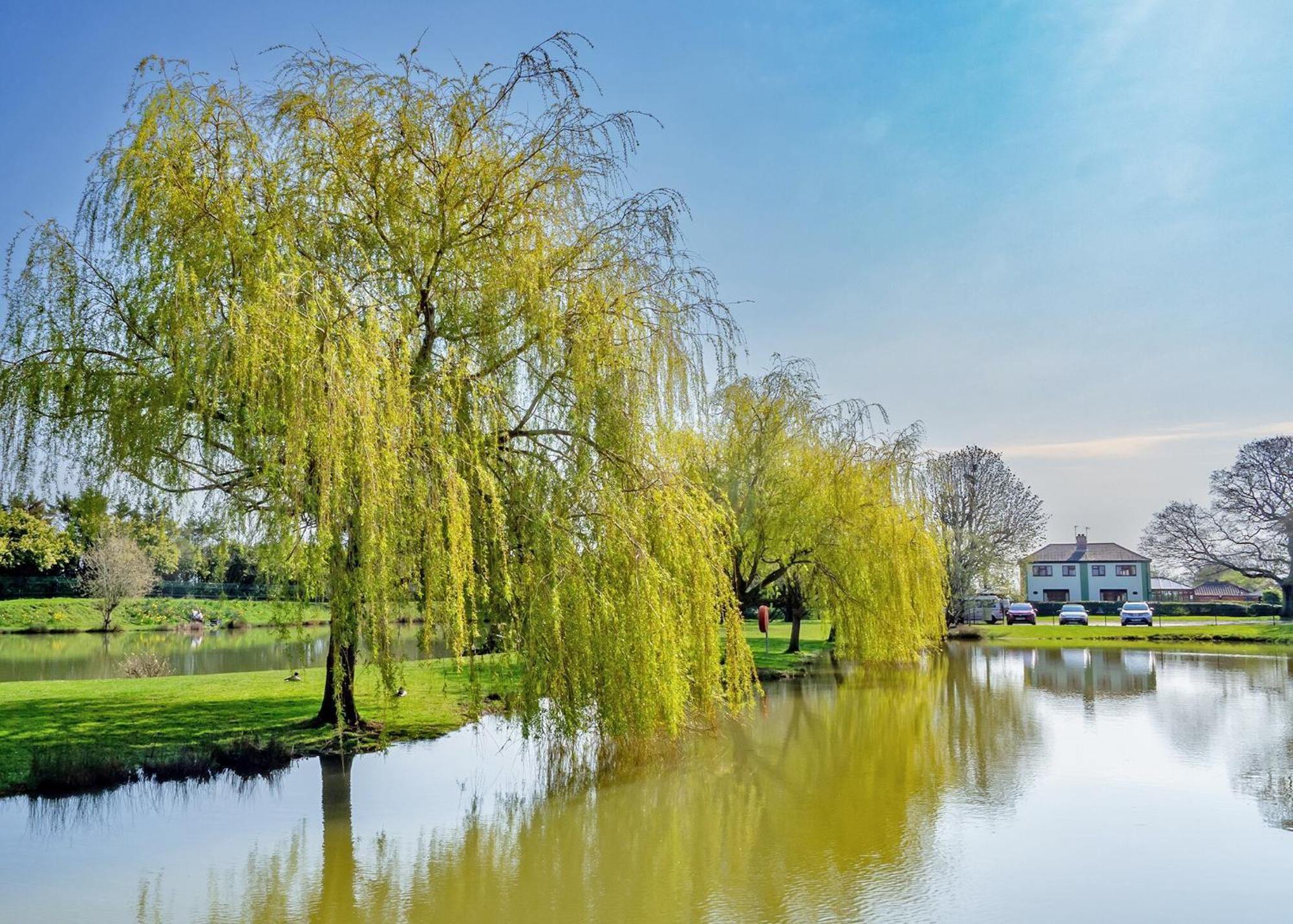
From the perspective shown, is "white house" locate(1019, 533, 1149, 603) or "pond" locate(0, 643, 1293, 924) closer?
"pond" locate(0, 643, 1293, 924)

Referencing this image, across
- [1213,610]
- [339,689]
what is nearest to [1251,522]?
[1213,610]

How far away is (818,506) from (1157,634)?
23799mm

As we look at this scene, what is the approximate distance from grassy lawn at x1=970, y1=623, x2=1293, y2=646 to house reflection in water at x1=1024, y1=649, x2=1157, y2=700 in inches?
132

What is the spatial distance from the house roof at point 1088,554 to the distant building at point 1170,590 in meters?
3.52

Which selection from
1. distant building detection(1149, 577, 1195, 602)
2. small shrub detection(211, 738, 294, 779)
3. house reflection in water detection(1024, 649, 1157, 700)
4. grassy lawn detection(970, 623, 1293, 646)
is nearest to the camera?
small shrub detection(211, 738, 294, 779)

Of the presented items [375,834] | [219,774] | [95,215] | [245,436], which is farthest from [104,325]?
[375,834]

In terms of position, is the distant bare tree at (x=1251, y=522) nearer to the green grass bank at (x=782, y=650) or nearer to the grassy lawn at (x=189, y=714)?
the green grass bank at (x=782, y=650)

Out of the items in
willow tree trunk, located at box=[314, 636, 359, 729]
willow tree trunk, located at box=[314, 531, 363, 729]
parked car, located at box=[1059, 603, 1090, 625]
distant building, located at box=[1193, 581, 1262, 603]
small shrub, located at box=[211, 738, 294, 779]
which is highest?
willow tree trunk, located at box=[314, 531, 363, 729]

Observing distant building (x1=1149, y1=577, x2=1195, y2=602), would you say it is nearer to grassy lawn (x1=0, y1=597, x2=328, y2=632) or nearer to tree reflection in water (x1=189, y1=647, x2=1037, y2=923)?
grassy lawn (x1=0, y1=597, x2=328, y2=632)

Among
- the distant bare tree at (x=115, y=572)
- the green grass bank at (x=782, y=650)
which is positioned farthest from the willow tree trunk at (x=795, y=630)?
the distant bare tree at (x=115, y=572)

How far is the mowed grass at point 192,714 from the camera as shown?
36.7 ft

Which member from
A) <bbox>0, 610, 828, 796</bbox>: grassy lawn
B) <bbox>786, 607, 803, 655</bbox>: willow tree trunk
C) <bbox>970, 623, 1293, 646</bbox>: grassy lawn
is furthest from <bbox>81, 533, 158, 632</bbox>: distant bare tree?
<bbox>970, 623, 1293, 646</bbox>: grassy lawn

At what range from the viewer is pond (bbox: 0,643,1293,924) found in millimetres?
7020

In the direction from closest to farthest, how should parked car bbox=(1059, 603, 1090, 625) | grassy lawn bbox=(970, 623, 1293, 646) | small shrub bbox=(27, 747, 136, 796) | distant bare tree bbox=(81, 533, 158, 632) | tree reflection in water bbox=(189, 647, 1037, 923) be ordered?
tree reflection in water bbox=(189, 647, 1037, 923) < small shrub bbox=(27, 747, 136, 796) < grassy lawn bbox=(970, 623, 1293, 646) < distant bare tree bbox=(81, 533, 158, 632) < parked car bbox=(1059, 603, 1090, 625)
